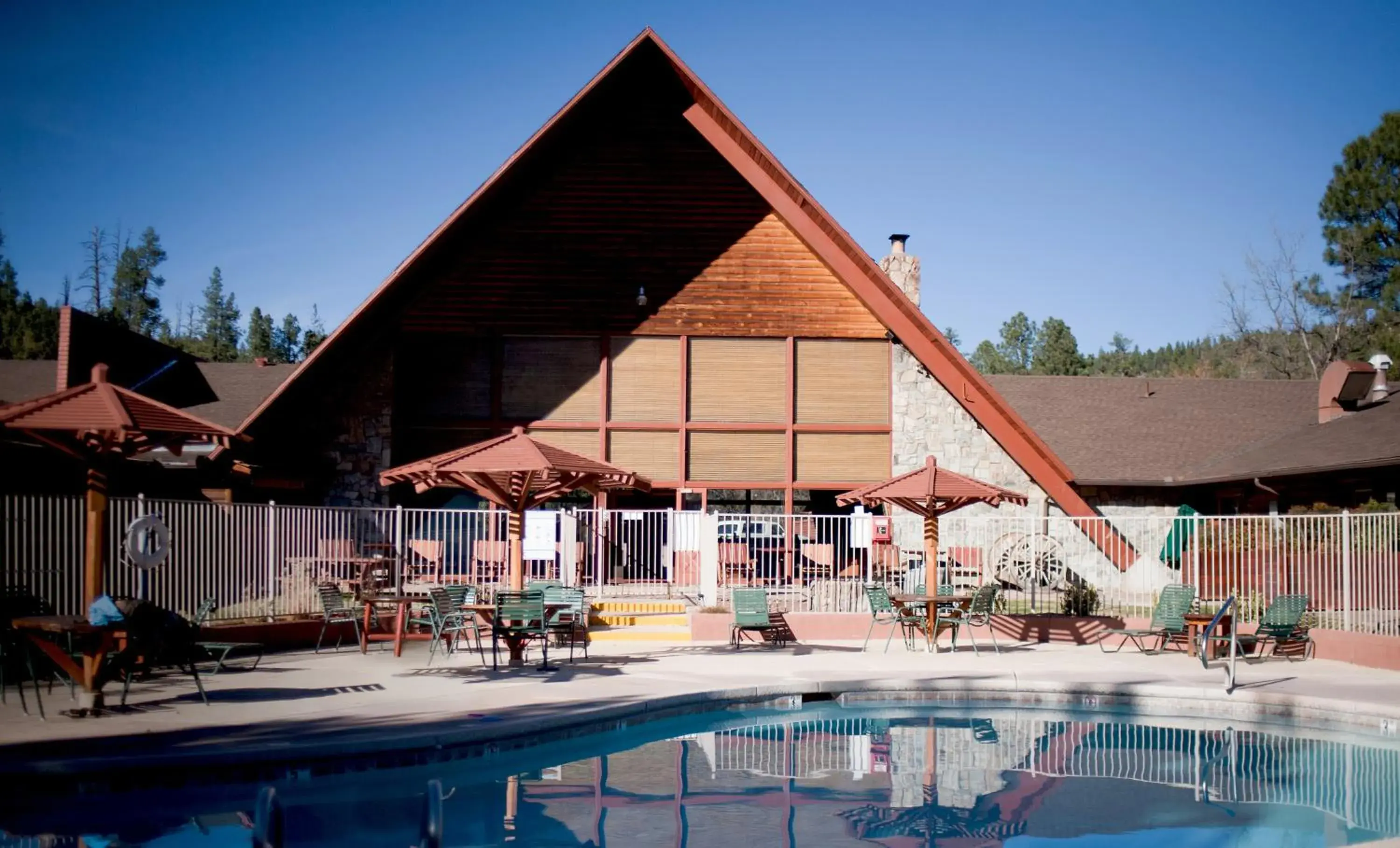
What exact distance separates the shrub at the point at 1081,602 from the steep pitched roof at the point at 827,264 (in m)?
2.46

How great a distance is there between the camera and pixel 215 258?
85875 mm

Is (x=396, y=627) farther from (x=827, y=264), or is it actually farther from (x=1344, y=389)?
(x=1344, y=389)

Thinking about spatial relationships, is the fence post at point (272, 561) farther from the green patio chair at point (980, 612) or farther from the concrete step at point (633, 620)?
the green patio chair at point (980, 612)

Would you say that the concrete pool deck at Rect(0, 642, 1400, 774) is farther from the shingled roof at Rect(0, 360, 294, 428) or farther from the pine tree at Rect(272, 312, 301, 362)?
the pine tree at Rect(272, 312, 301, 362)

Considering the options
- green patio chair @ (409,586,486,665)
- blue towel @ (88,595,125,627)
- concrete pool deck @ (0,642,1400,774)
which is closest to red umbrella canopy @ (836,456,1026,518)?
concrete pool deck @ (0,642,1400,774)

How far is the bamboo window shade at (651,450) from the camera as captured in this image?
864 inches

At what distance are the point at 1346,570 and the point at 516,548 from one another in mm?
10816

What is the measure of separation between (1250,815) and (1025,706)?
3996 millimetres

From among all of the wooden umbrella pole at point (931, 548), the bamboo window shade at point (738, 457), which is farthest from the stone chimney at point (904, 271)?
the wooden umbrella pole at point (931, 548)

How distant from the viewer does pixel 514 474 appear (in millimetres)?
13625

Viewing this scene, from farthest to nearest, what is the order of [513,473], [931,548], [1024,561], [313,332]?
[313,332]
[1024,561]
[931,548]
[513,473]

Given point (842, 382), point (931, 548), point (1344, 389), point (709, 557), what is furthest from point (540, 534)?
point (1344, 389)

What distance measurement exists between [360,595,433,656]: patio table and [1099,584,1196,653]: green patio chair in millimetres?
9646

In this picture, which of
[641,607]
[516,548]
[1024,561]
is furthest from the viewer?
[1024,561]
